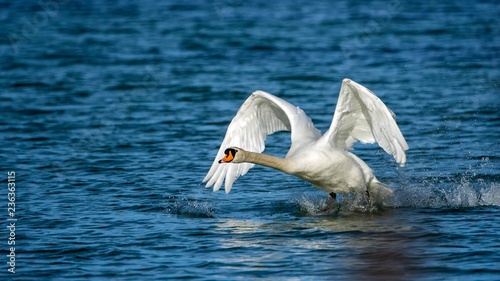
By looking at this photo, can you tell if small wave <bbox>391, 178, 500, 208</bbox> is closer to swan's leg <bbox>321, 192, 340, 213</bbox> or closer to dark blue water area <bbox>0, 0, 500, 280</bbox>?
dark blue water area <bbox>0, 0, 500, 280</bbox>

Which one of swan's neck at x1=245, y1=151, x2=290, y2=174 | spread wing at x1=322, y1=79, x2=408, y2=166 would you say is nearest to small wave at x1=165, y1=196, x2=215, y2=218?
swan's neck at x1=245, y1=151, x2=290, y2=174

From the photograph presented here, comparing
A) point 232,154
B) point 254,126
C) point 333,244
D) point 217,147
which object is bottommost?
point 333,244

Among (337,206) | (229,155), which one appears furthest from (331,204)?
(229,155)

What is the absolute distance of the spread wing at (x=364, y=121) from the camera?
1075cm

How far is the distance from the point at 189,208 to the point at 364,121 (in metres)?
2.32

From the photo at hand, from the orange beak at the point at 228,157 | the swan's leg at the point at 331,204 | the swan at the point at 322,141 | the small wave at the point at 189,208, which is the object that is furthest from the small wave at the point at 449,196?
the orange beak at the point at 228,157

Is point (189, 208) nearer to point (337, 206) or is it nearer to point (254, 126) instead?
point (254, 126)

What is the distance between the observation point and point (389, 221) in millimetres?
11312

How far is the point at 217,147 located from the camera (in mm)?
15883

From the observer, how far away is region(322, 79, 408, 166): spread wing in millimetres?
10750

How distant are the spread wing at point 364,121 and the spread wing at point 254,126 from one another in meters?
0.45

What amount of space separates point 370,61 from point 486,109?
20.7ft

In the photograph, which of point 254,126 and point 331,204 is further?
point 254,126

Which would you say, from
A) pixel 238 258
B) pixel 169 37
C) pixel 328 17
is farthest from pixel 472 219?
pixel 328 17
